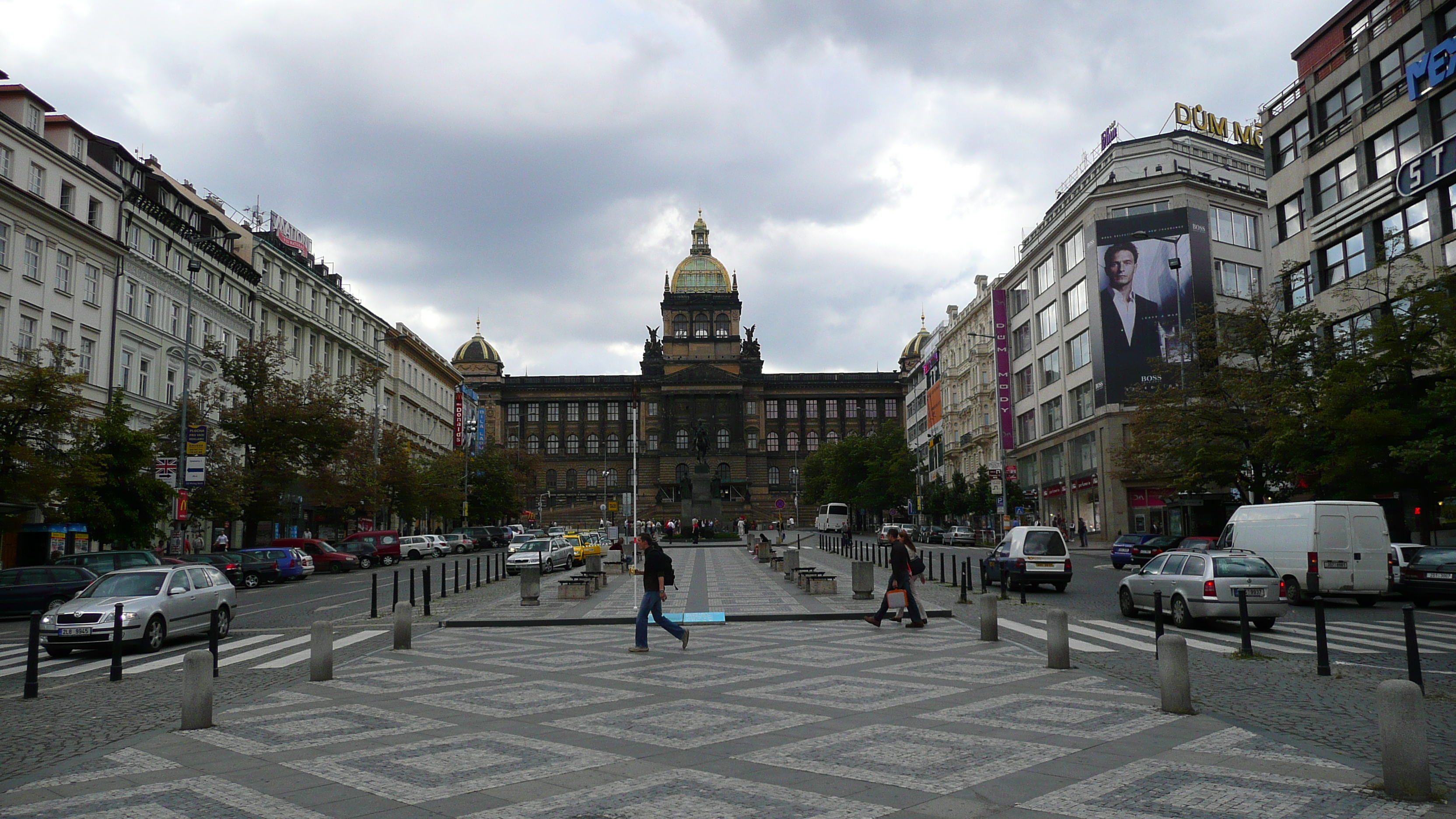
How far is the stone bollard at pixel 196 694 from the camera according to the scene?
9.88 m

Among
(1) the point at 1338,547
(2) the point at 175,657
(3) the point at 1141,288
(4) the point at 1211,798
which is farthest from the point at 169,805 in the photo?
(3) the point at 1141,288

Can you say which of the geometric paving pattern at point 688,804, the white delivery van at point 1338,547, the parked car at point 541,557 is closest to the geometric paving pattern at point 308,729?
the geometric paving pattern at point 688,804

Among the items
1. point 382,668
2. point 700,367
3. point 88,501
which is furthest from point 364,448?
point 700,367

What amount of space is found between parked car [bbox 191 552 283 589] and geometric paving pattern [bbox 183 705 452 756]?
Result: 28.2 meters

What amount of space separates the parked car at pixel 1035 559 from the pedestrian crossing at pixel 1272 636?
20.1 ft

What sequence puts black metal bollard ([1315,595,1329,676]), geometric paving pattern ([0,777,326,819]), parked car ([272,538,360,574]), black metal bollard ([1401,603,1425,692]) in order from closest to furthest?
geometric paving pattern ([0,777,326,819]) < black metal bollard ([1401,603,1425,692]) < black metal bollard ([1315,595,1329,676]) < parked car ([272,538,360,574])

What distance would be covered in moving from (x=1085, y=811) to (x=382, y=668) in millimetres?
10622

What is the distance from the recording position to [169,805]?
23.3 ft

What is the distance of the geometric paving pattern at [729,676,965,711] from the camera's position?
428 inches

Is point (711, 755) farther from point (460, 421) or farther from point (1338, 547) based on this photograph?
point (460, 421)

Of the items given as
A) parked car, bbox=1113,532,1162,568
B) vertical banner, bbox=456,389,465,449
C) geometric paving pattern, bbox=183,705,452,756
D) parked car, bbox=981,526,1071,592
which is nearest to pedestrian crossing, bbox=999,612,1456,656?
parked car, bbox=981,526,1071,592

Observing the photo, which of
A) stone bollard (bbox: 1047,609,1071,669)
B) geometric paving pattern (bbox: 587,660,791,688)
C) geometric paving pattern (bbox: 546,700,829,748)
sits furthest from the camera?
stone bollard (bbox: 1047,609,1071,669)

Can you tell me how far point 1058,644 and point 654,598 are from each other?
588 cm

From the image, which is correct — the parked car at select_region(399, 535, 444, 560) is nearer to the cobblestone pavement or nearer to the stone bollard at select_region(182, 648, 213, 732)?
the cobblestone pavement
